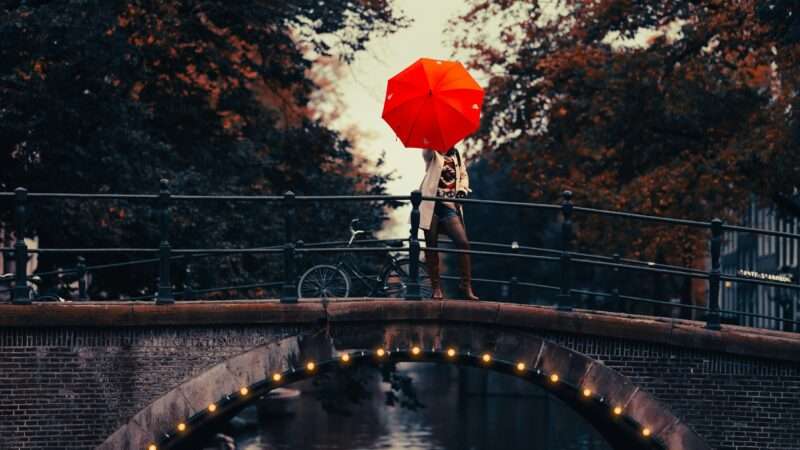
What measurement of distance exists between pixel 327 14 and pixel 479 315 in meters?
13.3

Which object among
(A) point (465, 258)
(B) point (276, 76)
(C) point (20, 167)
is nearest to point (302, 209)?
(B) point (276, 76)

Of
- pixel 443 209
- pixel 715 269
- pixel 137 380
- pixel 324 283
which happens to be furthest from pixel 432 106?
pixel 137 380

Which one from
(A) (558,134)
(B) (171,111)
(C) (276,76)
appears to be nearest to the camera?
(B) (171,111)

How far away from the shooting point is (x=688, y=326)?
1376 cm

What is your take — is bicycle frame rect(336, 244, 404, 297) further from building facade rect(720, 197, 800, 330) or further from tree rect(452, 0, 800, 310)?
building facade rect(720, 197, 800, 330)

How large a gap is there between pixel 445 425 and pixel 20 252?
25.1 metres

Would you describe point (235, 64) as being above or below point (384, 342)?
above

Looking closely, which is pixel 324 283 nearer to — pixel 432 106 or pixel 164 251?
pixel 432 106

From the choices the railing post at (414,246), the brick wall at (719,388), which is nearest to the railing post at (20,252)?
the railing post at (414,246)

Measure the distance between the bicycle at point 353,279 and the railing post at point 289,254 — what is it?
1258mm

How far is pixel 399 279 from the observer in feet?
49.5

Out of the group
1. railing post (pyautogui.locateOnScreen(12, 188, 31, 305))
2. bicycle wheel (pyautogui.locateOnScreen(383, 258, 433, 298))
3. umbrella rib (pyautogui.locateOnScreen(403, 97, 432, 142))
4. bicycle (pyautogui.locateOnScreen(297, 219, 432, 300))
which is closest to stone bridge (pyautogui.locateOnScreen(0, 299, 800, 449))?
railing post (pyautogui.locateOnScreen(12, 188, 31, 305))

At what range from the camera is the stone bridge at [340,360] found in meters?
13.3

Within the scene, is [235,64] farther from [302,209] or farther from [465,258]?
[465,258]
